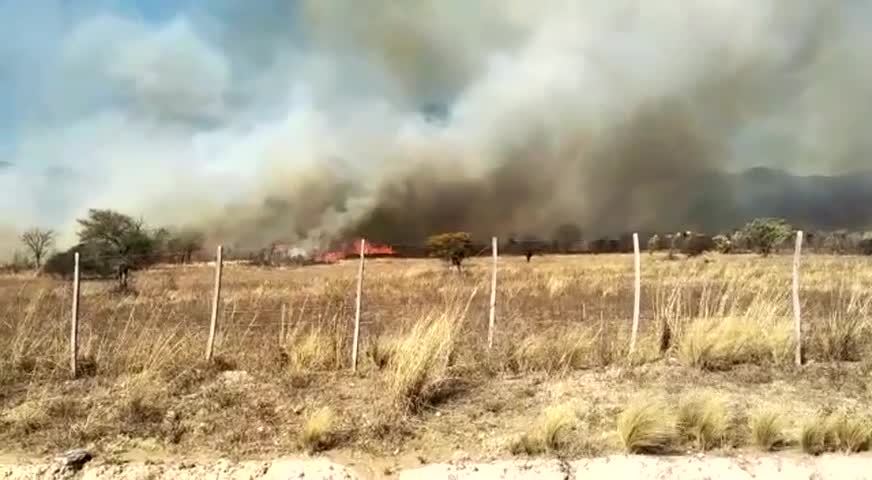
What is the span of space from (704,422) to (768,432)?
66 centimetres

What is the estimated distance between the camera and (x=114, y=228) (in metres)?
51.0

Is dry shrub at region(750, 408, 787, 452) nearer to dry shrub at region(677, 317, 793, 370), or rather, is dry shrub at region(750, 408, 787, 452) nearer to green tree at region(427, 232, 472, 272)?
dry shrub at region(677, 317, 793, 370)

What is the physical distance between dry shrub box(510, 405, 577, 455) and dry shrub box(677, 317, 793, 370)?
12.3ft

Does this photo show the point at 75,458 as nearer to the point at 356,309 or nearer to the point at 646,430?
the point at 356,309

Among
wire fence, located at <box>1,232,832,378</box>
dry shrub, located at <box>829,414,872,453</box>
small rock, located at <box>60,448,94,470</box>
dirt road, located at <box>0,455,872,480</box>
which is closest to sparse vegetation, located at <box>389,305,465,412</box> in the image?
wire fence, located at <box>1,232,832,378</box>

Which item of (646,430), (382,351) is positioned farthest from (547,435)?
(382,351)

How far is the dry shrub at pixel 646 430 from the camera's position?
340 inches

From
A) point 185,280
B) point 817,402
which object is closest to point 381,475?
point 817,402

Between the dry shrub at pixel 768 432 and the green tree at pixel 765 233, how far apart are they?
48658 millimetres

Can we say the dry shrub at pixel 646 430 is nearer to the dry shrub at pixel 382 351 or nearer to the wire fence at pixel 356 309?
the wire fence at pixel 356 309

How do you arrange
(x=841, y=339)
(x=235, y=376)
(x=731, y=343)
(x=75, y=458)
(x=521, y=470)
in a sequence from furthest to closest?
(x=841, y=339)
(x=731, y=343)
(x=235, y=376)
(x=75, y=458)
(x=521, y=470)

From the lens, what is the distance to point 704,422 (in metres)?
8.92

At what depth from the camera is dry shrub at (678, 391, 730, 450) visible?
28.8 ft

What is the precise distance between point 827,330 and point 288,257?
143 ft
